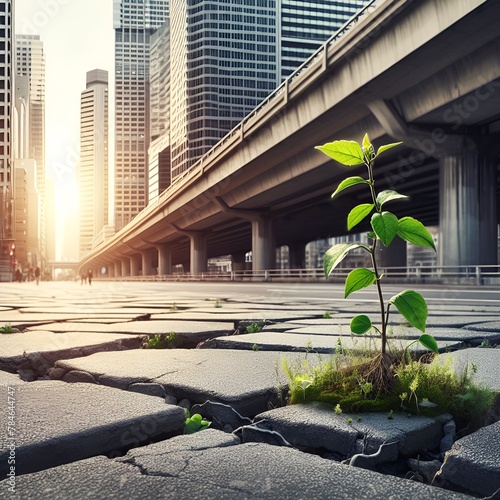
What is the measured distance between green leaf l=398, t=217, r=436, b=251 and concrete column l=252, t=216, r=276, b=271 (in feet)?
122

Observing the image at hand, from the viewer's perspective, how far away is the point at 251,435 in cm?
155

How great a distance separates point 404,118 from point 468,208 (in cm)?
411

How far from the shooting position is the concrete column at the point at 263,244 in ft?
128

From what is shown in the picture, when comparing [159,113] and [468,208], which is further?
[159,113]

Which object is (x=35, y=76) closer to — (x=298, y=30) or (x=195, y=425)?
→ (x=298, y=30)

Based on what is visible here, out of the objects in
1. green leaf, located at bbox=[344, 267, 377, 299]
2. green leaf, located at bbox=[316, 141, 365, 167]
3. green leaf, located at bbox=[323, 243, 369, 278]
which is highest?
green leaf, located at bbox=[316, 141, 365, 167]

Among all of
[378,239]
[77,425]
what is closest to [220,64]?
[378,239]

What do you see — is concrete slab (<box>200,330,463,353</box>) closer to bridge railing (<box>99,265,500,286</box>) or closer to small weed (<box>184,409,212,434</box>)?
bridge railing (<box>99,265,500,286</box>)

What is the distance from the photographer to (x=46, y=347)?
309cm

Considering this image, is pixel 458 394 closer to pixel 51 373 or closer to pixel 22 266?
pixel 51 373

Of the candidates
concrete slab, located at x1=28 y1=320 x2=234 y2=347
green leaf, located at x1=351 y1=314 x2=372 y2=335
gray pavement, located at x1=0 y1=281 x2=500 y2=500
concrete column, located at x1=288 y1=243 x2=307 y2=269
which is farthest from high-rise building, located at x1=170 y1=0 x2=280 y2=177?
green leaf, located at x1=351 y1=314 x2=372 y2=335

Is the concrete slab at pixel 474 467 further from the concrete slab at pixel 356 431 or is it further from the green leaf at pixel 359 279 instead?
the green leaf at pixel 359 279

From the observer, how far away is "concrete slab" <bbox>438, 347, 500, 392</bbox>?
6.60 feet

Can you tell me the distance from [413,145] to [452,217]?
10.1 ft
